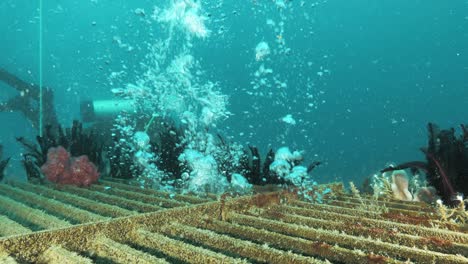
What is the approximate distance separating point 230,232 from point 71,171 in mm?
2949

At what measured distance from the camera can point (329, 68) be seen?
12562 cm

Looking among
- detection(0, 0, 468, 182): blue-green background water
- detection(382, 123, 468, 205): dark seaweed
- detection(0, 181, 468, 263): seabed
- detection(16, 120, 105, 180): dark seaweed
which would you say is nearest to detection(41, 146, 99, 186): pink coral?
detection(0, 181, 468, 263): seabed

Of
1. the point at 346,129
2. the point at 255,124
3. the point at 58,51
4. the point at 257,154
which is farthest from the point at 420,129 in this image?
the point at 257,154

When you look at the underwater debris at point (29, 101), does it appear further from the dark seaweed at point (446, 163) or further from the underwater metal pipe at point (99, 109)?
the dark seaweed at point (446, 163)

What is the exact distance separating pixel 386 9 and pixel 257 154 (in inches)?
4906

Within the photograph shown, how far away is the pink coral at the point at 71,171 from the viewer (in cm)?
486

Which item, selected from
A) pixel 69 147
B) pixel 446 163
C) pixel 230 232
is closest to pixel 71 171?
pixel 69 147

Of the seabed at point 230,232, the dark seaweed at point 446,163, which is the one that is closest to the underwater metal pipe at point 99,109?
the seabed at point 230,232

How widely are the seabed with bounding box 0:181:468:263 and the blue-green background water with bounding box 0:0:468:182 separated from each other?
9883cm

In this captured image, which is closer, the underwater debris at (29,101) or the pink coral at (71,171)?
the pink coral at (71,171)

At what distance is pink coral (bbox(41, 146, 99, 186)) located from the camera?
486cm

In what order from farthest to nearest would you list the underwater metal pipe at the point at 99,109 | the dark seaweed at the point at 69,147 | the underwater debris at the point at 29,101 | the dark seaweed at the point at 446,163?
the underwater metal pipe at the point at 99,109
the underwater debris at the point at 29,101
the dark seaweed at the point at 69,147
the dark seaweed at the point at 446,163

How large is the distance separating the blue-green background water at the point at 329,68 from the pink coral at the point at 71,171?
96768 mm

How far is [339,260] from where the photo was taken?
2.15 m
